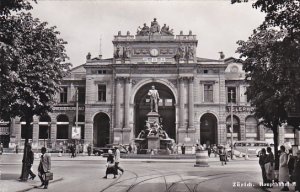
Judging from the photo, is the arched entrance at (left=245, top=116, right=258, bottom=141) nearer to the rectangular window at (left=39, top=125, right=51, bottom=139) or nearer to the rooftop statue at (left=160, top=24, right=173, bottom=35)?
the rooftop statue at (left=160, top=24, right=173, bottom=35)

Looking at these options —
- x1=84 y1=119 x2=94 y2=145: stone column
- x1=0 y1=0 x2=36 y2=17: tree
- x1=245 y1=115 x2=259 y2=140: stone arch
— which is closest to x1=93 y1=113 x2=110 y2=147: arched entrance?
x1=84 y1=119 x2=94 y2=145: stone column

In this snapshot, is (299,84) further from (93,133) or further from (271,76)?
(93,133)

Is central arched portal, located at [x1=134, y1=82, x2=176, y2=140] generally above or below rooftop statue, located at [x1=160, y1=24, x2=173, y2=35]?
below

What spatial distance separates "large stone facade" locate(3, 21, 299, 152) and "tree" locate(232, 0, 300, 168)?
1531 inches

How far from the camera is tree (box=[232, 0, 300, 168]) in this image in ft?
40.5

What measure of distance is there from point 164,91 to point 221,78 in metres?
9.12

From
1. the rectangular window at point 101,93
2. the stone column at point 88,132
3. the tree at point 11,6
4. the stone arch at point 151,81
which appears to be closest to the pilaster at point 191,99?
the stone arch at point 151,81

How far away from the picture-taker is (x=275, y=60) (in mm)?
16016

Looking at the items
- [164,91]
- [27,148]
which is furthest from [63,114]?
[27,148]

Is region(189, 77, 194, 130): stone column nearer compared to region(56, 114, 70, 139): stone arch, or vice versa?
region(189, 77, 194, 130): stone column

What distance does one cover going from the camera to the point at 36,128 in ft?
220

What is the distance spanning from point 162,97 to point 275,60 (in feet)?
172

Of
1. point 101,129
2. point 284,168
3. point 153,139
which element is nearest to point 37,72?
point 284,168

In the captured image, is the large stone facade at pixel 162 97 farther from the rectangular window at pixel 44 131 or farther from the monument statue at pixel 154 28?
the rectangular window at pixel 44 131
